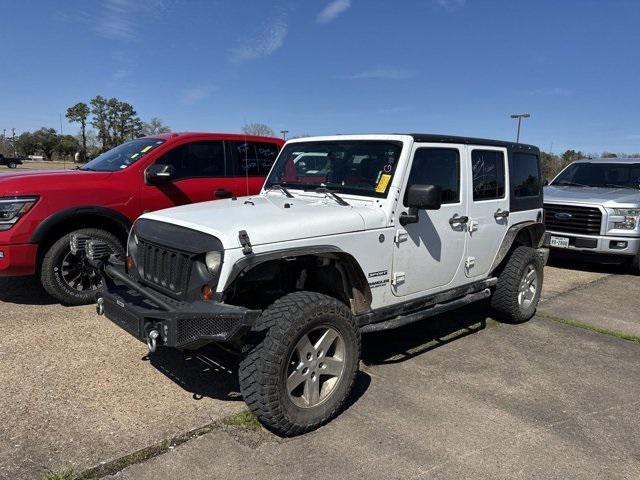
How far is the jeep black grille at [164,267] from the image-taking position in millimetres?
3193

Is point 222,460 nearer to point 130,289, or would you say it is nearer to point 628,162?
point 130,289

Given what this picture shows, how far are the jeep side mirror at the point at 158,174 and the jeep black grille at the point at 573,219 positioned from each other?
6.54 m

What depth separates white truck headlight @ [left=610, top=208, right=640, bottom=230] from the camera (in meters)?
8.19

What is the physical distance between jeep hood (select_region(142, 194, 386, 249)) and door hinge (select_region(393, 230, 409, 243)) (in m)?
0.18

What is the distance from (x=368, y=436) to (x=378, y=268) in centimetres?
118

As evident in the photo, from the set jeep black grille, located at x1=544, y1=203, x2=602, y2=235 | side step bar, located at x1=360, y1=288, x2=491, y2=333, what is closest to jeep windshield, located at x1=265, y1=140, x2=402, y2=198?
side step bar, located at x1=360, y1=288, x2=491, y2=333

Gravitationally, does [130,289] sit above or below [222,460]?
above

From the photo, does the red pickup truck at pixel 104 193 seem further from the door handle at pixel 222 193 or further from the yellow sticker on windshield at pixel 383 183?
the yellow sticker on windshield at pixel 383 183

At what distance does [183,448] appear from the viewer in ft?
9.92

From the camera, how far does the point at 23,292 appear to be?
19.4ft

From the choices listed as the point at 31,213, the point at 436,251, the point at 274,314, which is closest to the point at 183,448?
the point at 274,314

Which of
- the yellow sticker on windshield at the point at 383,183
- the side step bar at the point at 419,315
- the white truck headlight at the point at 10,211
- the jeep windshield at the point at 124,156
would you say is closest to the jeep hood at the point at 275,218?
the yellow sticker on windshield at the point at 383,183

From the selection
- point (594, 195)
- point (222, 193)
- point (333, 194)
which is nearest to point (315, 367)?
point (333, 194)

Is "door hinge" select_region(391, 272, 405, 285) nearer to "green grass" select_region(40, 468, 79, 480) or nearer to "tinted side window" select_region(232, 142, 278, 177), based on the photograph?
"green grass" select_region(40, 468, 79, 480)
